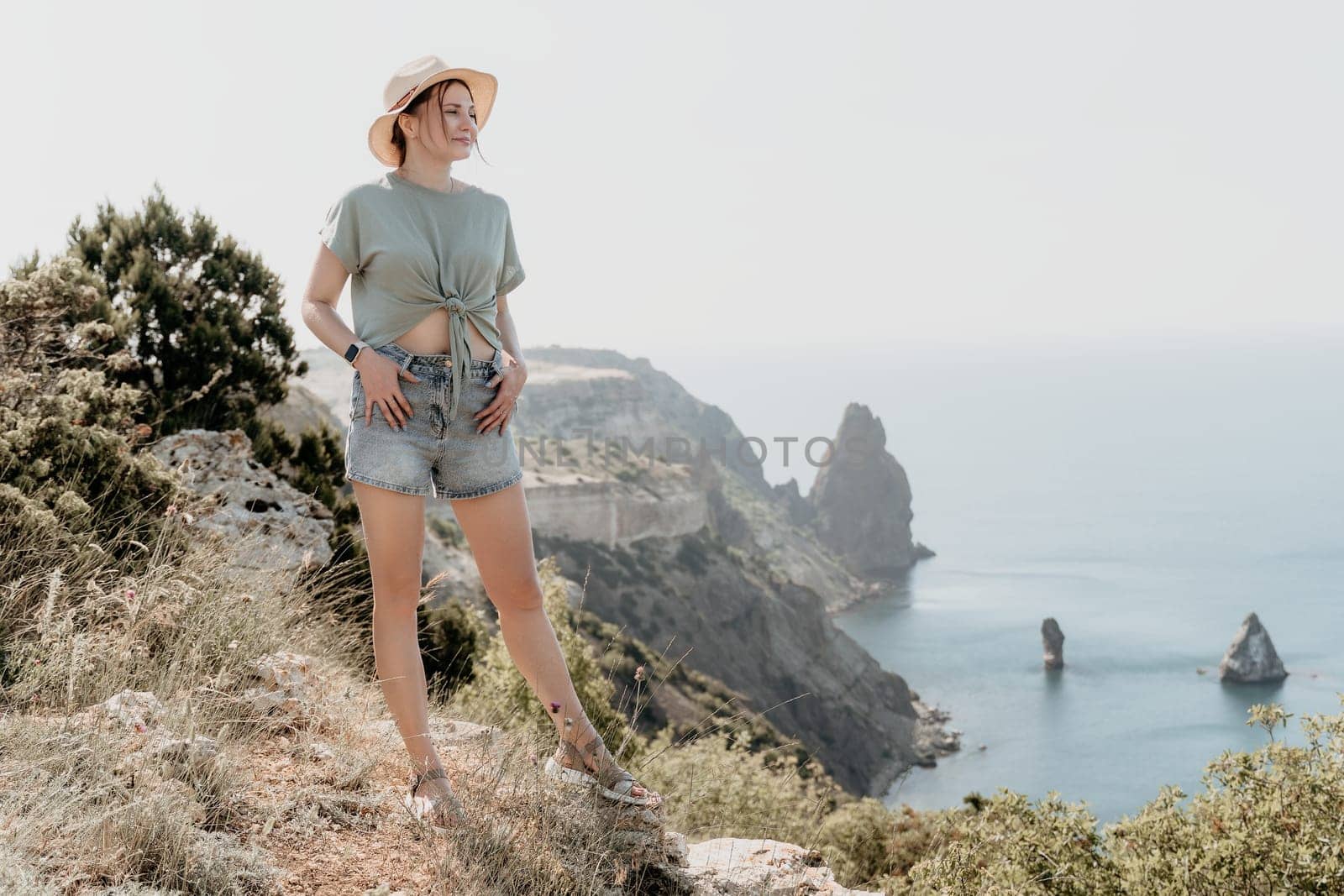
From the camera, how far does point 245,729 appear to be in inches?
123

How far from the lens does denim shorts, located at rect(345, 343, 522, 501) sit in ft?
8.00

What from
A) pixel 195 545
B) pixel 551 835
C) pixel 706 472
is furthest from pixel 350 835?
pixel 706 472

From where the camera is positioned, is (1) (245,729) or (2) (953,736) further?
(2) (953,736)

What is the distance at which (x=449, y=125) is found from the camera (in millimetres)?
→ 2480

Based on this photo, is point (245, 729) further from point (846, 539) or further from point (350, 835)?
point (846, 539)

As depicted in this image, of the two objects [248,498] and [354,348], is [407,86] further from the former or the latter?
[248,498]

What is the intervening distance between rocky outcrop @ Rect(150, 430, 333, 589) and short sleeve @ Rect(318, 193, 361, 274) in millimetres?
3265

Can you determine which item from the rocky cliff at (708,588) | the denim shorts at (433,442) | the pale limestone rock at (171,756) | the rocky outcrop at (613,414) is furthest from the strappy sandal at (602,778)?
the rocky outcrop at (613,414)

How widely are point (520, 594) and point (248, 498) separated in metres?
4.16

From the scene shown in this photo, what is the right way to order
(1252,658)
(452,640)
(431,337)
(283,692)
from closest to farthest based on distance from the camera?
(431,337) → (283,692) → (452,640) → (1252,658)

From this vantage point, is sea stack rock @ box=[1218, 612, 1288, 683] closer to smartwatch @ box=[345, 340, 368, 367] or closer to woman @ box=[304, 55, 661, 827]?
woman @ box=[304, 55, 661, 827]

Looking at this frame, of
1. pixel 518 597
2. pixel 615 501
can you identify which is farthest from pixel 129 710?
pixel 615 501

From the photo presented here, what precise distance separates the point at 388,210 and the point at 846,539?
134739 millimetres

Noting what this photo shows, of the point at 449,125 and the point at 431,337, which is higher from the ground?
the point at 449,125
